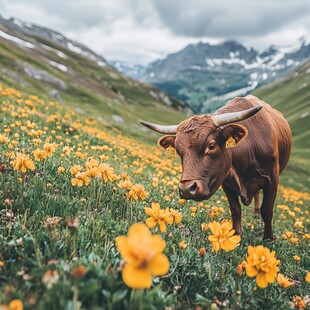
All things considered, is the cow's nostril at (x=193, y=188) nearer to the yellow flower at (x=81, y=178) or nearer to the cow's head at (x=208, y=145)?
the cow's head at (x=208, y=145)

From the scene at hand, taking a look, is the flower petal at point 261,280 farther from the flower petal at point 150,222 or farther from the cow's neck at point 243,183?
the cow's neck at point 243,183

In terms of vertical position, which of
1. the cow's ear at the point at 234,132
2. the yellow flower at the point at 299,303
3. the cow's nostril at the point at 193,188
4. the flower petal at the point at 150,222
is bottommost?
the yellow flower at the point at 299,303

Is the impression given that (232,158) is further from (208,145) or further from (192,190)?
(192,190)

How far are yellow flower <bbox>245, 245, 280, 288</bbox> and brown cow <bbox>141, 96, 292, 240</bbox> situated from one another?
65.6 inches

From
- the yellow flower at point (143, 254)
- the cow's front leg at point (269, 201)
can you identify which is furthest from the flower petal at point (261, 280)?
the cow's front leg at point (269, 201)

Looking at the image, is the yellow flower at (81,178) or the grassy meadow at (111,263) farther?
the yellow flower at (81,178)

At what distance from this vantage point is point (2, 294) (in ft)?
7.83

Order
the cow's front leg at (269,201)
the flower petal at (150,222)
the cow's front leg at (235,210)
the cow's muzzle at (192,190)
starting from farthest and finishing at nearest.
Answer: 1. the cow's front leg at (269,201)
2. the cow's front leg at (235,210)
3. the cow's muzzle at (192,190)
4. the flower petal at (150,222)

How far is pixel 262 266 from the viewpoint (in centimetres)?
288

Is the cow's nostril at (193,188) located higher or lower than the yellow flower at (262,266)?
higher

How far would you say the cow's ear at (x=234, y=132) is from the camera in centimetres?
513

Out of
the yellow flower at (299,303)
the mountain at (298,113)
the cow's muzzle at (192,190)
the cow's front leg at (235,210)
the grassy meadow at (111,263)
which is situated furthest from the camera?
the mountain at (298,113)

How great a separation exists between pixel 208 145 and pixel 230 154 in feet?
2.90

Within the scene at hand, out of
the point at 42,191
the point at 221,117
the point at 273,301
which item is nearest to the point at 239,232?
the point at 221,117
